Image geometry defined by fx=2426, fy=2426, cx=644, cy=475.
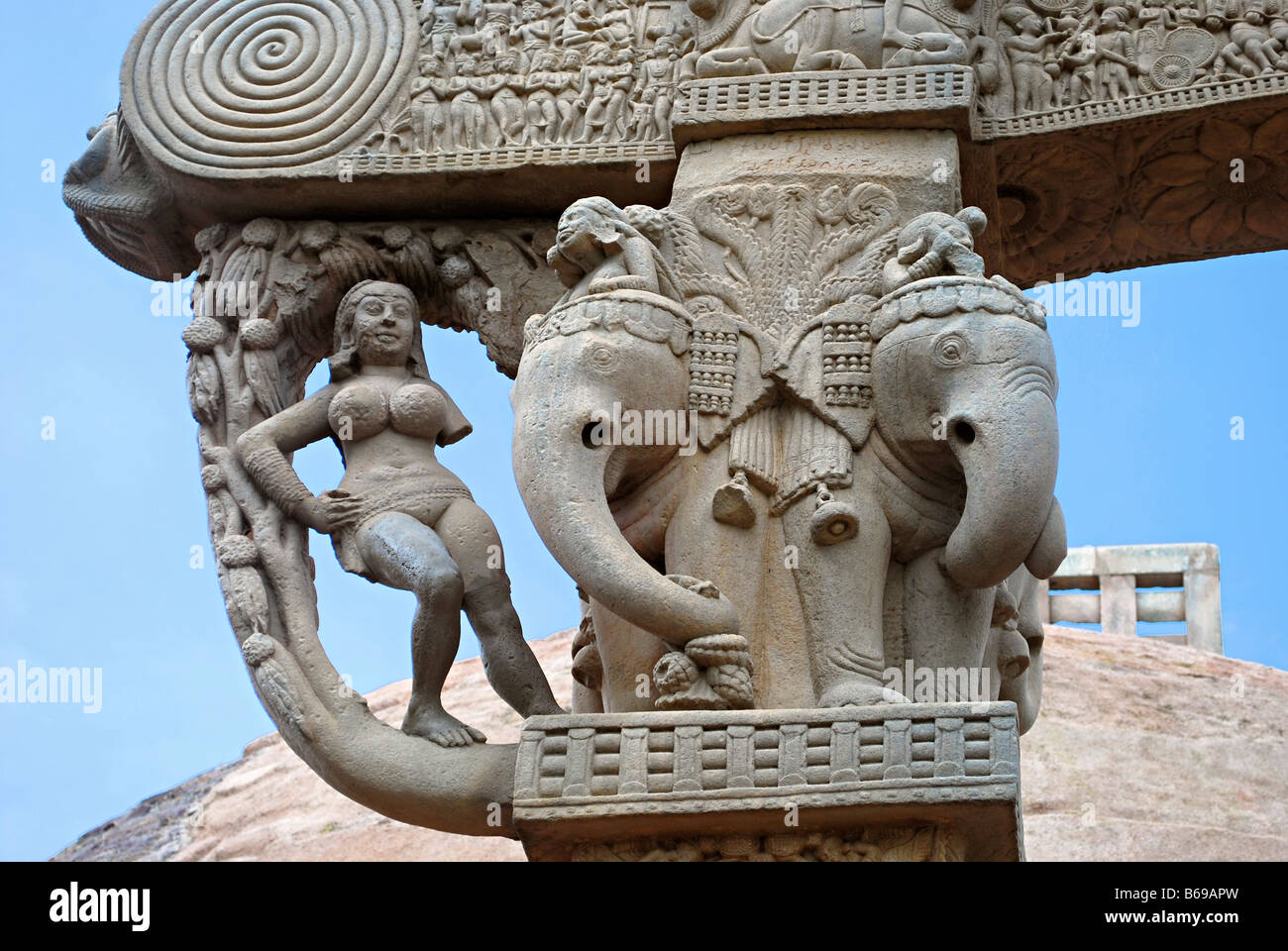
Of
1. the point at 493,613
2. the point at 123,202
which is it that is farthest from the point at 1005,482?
the point at 123,202

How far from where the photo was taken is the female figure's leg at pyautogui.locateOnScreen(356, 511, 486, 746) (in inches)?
264

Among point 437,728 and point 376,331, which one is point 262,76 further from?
point 437,728

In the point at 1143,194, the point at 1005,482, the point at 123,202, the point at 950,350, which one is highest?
the point at 123,202

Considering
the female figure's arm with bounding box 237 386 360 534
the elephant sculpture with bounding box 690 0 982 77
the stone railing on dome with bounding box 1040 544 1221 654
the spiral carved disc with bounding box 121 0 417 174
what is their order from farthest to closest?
the stone railing on dome with bounding box 1040 544 1221 654 → the spiral carved disc with bounding box 121 0 417 174 → the elephant sculpture with bounding box 690 0 982 77 → the female figure's arm with bounding box 237 386 360 534

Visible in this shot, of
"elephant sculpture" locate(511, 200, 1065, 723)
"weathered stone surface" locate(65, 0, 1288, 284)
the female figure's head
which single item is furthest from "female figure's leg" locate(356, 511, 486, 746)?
"weathered stone surface" locate(65, 0, 1288, 284)

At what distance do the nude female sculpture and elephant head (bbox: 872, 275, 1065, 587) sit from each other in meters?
1.27

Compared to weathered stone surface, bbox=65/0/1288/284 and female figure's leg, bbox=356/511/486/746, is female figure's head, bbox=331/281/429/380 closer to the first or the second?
weathered stone surface, bbox=65/0/1288/284

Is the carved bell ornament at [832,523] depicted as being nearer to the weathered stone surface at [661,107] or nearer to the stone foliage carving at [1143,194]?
the weathered stone surface at [661,107]

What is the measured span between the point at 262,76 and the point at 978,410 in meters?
2.77

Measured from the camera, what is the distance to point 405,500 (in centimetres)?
695

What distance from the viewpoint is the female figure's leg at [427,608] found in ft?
22.0

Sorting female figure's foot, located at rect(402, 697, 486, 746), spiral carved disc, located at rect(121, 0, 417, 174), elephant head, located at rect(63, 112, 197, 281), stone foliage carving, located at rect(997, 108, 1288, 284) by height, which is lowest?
female figure's foot, located at rect(402, 697, 486, 746)

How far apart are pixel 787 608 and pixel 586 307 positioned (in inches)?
37.7
